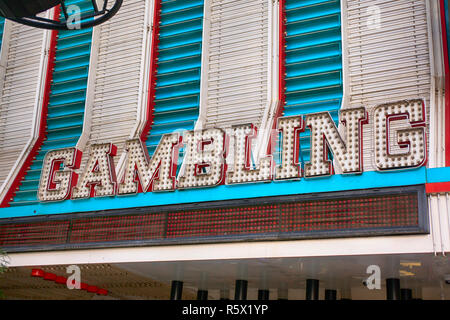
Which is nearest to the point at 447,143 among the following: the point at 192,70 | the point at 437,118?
the point at 437,118

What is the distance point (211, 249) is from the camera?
9.58 m

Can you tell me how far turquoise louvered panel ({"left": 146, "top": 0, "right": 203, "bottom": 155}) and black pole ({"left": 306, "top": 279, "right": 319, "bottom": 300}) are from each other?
15.9 feet

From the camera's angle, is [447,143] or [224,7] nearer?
[447,143]

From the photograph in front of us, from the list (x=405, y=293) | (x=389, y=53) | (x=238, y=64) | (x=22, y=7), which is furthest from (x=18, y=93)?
(x=405, y=293)

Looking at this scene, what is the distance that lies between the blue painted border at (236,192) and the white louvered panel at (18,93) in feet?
13.7

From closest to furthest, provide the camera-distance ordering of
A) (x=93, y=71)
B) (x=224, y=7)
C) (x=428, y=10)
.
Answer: (x=428, y=10) < (x=224, y=7) < (x=93, y=71)

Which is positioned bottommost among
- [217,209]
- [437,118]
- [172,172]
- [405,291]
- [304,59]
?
[405,291]

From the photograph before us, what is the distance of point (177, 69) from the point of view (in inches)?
578

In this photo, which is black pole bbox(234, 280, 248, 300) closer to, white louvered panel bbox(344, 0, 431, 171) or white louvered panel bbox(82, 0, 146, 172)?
white louvered panel bbox(344, 0, 431, 171)

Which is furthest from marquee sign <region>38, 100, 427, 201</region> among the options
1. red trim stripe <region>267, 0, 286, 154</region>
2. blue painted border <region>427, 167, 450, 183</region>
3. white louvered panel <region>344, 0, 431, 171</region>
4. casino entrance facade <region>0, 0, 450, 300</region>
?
red trim stripe <region>267, 0, 286, 154</region>

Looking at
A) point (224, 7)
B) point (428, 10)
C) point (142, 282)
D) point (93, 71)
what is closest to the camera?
point (428, 10)

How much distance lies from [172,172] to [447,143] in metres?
5.12

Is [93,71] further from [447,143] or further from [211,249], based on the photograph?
[447,143]

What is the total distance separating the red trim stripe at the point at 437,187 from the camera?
8094 mm
